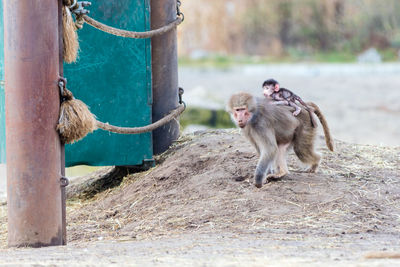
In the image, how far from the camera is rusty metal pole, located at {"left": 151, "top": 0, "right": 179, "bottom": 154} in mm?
6824

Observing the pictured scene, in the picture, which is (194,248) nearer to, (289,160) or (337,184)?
(337,184)

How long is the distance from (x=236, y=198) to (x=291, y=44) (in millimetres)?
16544

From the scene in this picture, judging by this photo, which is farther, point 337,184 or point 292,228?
point 337,184

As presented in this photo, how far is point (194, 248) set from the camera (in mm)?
4246

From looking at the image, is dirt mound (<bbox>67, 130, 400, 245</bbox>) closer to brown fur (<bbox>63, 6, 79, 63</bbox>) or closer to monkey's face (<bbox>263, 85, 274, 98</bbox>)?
monkey's face (<bbox>263, 85, 274, 98</bbox>)

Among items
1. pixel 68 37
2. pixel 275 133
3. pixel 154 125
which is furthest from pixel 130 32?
pixel 275 133

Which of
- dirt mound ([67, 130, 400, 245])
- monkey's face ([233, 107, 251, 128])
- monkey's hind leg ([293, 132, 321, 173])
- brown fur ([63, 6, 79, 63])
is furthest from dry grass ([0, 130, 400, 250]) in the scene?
brown fur ([63, 6, 79, 63])

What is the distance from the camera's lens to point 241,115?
18.5ft

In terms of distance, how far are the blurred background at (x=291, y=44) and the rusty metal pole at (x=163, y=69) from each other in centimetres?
795

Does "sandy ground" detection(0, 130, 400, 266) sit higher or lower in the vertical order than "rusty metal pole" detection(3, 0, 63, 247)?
lower

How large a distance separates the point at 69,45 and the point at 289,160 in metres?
A: 2.48

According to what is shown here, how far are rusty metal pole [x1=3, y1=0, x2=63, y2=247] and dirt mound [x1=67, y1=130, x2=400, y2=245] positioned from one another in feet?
1.95

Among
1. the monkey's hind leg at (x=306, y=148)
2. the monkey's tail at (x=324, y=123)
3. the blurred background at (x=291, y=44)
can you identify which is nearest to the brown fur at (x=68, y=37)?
the monkey's hind leg at (x=306, y=148)

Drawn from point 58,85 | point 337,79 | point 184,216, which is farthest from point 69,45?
point 337,79
